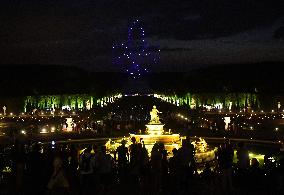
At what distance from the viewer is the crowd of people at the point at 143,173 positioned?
17.6 meters

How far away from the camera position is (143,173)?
19.0 m

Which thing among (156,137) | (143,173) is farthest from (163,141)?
(143,173)

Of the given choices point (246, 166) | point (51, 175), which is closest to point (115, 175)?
point (51, 175)

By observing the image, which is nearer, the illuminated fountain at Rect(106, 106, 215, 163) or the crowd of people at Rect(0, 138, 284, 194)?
the crowd of people at Rect(0, 138, 284, 194)

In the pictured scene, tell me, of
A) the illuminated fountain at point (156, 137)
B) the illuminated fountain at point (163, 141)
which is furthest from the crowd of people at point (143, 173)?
the illuminated fountain at point (156, 137)

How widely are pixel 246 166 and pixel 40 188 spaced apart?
7218mm

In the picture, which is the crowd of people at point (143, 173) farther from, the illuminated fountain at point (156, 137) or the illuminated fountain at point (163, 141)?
the illuminated fountain at point (156, 137)

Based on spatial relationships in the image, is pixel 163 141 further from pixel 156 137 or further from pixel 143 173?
pixel 143 173

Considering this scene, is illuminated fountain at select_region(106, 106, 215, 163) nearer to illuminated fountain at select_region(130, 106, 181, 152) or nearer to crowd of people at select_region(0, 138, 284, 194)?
illuminated fountain at select_region(130, 106, 181, 152)

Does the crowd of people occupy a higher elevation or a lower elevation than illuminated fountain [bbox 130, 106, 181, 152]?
lower

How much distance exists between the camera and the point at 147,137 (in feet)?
101

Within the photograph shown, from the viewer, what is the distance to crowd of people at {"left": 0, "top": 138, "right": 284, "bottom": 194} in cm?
1762

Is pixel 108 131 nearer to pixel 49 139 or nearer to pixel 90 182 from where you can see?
pixel 49 139

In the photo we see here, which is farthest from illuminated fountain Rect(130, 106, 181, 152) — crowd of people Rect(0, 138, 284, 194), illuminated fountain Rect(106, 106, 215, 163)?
crowd of people Rect(0, 138, 284, 194)
